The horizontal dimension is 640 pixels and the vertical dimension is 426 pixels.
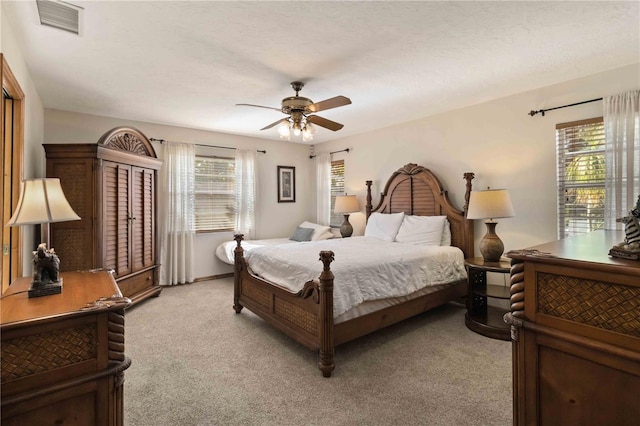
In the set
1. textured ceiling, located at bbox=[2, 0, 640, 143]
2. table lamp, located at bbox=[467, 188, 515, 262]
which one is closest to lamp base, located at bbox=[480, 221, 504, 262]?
table lamp, located at bbox=[467, 188, 515, 262]

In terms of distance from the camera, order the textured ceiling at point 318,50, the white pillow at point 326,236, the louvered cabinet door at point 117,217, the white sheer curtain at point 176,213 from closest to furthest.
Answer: the textured ceiling at point 318,50 → the louvered cabinet door at point 117,217 → the white sheer curtain at point 176,213 → the white pillow at point 326,236

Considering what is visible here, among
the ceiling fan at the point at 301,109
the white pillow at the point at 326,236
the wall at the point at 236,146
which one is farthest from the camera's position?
the white pillow at the point at 326,236

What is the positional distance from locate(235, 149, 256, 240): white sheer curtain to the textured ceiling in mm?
1745

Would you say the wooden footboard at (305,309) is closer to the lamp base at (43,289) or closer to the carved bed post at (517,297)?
the carved bed post at (517,297)

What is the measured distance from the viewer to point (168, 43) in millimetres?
2320

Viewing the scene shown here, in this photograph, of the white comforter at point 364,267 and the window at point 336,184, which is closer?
the white comforter at point 364,267

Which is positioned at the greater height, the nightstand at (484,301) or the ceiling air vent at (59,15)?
the ceiling air vent at (59,15)

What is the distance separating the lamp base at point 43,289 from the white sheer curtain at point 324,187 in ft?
15.3

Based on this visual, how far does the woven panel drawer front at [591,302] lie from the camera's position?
3.23 ft

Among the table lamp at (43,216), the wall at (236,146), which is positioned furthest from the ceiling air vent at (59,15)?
the wall at (236,146)

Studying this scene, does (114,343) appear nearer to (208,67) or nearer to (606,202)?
(208,67)

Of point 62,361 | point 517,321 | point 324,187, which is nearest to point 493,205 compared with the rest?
point 517,321

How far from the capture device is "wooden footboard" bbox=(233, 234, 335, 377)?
91.0 inches

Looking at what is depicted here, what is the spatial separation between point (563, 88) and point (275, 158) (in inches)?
173
